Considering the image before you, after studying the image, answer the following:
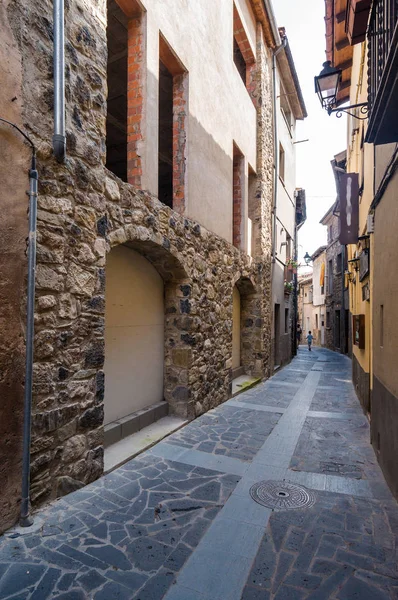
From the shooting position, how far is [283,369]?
11430 millimetres

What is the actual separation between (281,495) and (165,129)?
7.49 meters

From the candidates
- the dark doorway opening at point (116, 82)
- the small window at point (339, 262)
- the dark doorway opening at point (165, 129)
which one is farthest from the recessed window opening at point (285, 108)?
the small window at point (339, 262)

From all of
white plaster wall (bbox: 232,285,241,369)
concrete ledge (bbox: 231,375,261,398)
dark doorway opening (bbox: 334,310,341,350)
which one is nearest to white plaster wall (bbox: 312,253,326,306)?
dark doorway opening (bbox: 334,310,341,350)

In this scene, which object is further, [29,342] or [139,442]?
[139,442]

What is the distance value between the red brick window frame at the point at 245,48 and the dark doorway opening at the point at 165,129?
2.41 m

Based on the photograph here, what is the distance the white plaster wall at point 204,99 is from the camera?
425cm

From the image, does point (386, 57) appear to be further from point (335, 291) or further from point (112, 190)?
point (335, 291)

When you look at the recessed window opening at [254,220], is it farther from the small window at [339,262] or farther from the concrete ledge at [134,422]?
the small window at [339,262]

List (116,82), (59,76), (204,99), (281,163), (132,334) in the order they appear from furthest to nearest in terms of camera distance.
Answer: (281,163) < (116,82) < (204,99) < (132,334) < (59,76)

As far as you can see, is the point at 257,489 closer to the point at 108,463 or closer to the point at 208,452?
the point at 208,452

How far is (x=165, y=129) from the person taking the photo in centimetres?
782

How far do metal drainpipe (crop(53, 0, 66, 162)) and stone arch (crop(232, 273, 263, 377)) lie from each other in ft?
20.6

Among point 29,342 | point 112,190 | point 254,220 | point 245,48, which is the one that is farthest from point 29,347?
point 245,48

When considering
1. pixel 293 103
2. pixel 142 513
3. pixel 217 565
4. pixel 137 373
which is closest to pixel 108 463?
pixel 142 513
